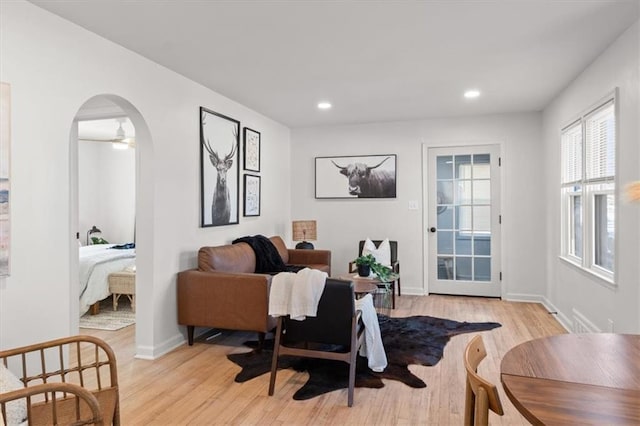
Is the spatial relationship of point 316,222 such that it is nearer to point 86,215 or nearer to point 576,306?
point 576,306

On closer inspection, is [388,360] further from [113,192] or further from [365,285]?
[113,192]

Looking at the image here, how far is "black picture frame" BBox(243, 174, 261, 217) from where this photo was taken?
486cm

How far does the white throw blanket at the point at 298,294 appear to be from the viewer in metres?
2.53

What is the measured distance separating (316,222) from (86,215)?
173 inches

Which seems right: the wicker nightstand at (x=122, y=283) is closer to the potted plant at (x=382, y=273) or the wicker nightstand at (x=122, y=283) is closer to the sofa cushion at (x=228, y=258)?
the sofa cushion at (x=228, y=258)

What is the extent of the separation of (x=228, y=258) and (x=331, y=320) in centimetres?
158

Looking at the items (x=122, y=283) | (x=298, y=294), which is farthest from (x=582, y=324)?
(x=122, y=283)

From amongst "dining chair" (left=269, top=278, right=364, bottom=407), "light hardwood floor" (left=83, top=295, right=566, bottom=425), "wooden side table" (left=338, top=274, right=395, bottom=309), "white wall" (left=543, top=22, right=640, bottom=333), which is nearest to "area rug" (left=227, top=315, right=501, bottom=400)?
"light hardwood floor" (left=83, top=295, right=566, bottom=425)

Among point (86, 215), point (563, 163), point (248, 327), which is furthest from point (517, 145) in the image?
point (86, 215)

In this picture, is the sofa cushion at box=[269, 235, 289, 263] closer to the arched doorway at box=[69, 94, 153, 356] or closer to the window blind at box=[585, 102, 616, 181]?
the arched doorway at box=[69, 94, 153, 356]

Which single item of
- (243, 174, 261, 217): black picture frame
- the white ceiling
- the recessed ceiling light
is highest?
the recessed ceiling light

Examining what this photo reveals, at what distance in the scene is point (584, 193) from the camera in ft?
12.0

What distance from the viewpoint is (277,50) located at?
311cm

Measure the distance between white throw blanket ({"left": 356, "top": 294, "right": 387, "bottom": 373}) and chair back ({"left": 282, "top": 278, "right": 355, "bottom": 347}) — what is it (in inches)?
7.7
